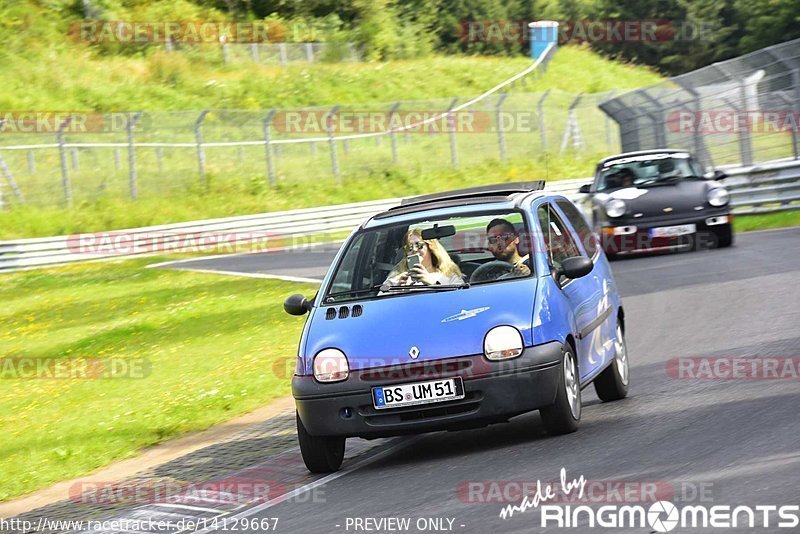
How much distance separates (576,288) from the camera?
28.2 feet

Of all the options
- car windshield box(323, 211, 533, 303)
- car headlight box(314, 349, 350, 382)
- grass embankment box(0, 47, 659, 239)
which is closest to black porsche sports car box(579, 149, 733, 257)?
car windshield box(323, 211, 533, 303)

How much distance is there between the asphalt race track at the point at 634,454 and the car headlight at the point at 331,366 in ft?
2.04

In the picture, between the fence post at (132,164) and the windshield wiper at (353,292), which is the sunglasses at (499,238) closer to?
the windshield wiper at (353,292)

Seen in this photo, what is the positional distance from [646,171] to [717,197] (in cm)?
137

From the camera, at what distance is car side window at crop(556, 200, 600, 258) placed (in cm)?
962

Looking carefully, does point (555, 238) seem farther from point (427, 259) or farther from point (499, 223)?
point (427, 259)

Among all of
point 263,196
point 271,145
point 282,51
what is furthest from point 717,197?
point 282,51

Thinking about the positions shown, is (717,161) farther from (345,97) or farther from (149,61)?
(149,61)

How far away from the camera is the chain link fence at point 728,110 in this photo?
2509 cm

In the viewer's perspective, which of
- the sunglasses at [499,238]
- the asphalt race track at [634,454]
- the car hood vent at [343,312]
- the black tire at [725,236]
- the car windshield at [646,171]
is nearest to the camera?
the asphalt race track at [634,454]

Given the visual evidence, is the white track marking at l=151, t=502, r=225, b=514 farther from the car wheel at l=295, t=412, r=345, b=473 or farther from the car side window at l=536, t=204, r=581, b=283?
the car side window at l=536, t=204, r=581, b=283

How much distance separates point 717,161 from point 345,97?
24798mm

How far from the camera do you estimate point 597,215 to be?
20219 mm

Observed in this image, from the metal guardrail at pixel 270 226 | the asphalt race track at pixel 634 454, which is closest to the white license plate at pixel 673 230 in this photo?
the metal guardrail at pixel 270 226
